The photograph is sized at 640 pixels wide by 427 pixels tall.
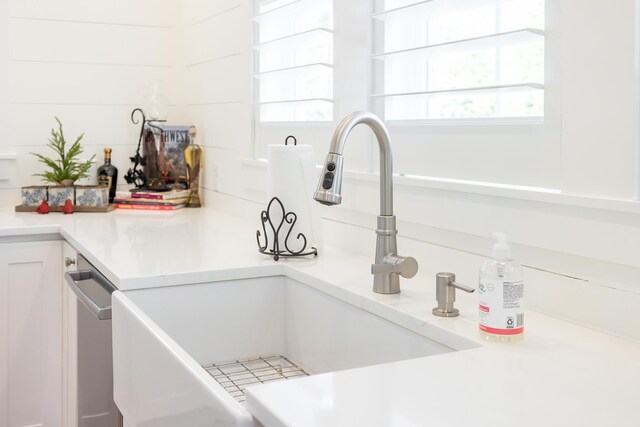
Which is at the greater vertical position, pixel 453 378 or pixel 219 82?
pixel 219 82

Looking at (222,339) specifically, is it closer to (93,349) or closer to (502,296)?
(93,349)

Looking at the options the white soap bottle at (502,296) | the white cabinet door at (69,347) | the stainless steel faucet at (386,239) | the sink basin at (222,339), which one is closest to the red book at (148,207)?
the white cabinet door at (69,347)

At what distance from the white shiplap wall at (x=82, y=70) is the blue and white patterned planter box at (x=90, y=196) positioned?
31 cm

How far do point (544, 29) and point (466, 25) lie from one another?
31 cm

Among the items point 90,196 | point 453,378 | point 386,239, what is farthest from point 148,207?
point 453,378

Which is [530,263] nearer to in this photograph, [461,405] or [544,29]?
[544,29]

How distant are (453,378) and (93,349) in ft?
4.05

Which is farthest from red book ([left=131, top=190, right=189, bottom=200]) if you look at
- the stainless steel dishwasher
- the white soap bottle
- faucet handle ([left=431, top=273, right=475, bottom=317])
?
the white soap bottle

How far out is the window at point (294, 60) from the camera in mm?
2066

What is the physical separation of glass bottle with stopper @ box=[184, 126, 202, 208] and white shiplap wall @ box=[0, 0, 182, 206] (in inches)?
12.9

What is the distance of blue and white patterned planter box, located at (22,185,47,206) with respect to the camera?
2.73m

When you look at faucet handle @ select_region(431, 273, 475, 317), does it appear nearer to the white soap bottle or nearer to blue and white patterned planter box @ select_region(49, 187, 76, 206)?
the white soap bottle

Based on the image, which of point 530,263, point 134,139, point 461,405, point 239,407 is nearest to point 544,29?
point 530,263

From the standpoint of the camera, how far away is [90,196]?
2773mm
